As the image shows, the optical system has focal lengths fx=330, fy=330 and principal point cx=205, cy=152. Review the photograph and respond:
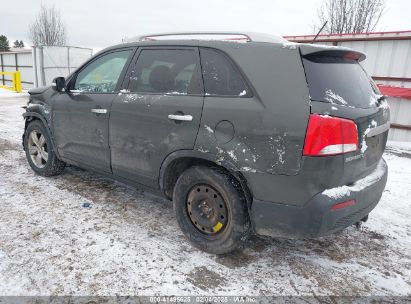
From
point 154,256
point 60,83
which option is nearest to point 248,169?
point 154,256

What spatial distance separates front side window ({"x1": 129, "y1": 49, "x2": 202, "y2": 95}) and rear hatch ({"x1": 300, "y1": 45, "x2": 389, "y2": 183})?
97cm

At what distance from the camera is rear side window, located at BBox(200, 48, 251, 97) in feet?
8.74

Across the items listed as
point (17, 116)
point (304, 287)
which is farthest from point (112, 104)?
point (17, 116)

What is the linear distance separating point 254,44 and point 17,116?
31.8 feet

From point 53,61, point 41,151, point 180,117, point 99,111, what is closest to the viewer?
point 180,117

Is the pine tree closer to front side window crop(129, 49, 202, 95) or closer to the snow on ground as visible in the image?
the snow on ground

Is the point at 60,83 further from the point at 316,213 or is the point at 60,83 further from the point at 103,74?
the point at 316,213

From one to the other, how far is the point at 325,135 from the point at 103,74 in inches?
105

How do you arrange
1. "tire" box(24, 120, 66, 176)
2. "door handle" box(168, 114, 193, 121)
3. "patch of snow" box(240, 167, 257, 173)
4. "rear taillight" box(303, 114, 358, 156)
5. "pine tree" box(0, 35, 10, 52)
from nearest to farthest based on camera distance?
"rear taillight" box(303, 114, 358, 156) < "patch of snow" box(240, 167, 257, 173) < "door handle" box(168, 114, 193, 121) < "tire" box(24, 120, 66, 176) < "pine tree" box(0, 35, 10, 52)

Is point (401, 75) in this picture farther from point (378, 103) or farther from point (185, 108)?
point (185, 108)

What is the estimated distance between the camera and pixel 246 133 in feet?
8.32

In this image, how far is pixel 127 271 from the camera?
2.67 meters

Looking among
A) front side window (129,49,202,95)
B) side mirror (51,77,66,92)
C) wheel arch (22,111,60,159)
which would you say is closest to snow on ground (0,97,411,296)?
wheel arch (22,111,60,159)

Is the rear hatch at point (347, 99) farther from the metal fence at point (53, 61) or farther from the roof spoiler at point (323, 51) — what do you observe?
the metal fence at point (53, 61)
